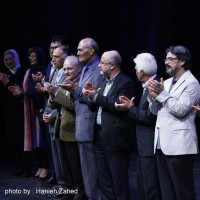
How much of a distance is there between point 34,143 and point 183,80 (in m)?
3.72

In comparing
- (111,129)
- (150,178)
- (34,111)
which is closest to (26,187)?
(34,111)

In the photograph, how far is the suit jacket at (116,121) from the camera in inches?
254

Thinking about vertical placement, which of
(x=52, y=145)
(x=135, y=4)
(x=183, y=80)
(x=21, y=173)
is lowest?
(x=21, y=173)

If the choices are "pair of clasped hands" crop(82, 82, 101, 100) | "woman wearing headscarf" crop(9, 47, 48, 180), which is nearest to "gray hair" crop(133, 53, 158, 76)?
"pair of clasped hands" crop(82, 82, 101, 100)

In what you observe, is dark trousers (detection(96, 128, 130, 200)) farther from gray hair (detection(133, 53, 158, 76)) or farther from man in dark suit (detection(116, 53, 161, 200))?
gray hair (detection(133, 53, 158, 76))

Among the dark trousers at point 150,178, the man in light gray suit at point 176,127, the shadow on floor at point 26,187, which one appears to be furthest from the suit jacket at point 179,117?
the shadow on floor at point 26,187

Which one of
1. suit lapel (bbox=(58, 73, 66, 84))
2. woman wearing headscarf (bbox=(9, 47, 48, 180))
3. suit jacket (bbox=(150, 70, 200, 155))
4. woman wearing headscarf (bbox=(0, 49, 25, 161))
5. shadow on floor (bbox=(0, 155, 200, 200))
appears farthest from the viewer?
woman wearing headscarf (bbox=(0, 49, 25, 161))

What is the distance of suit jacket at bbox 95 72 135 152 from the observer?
644 centimetres

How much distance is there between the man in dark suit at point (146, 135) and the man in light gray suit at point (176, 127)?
256 millimetres

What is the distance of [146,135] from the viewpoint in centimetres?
607

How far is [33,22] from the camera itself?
11.0 metres

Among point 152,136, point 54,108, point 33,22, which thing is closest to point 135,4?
point 33,22

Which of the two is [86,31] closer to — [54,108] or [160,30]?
[160,30]

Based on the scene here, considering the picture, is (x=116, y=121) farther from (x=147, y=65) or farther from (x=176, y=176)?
(x=176, y=176)
